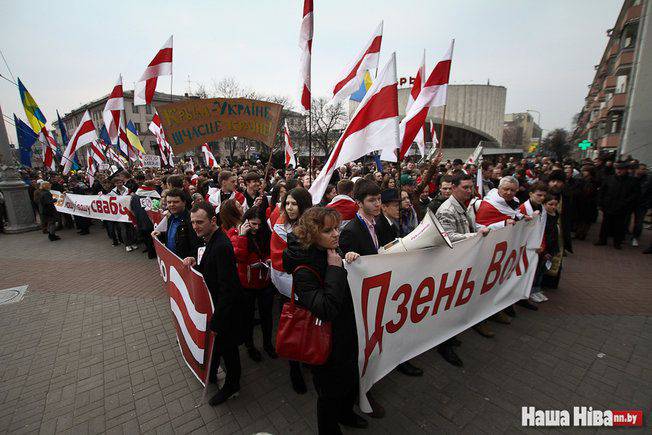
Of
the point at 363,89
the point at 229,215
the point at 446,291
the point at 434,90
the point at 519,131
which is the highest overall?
the point at 519,131

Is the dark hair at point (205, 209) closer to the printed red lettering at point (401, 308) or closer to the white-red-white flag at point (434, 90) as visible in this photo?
the printed red lettering at point (401, 308)

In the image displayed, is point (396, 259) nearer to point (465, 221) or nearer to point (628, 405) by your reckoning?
point (465, 221)

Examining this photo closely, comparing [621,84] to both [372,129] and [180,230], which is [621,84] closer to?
[372,129]

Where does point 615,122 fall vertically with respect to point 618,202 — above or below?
above

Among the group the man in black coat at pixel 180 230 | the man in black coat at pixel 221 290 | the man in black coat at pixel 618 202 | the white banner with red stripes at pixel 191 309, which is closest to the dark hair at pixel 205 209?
the man in black coat at pixel 221 290

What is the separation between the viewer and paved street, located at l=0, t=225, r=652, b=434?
2818 mm

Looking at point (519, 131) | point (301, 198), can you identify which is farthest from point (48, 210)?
point (519, 131)

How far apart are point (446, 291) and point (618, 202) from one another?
7629 millimetres

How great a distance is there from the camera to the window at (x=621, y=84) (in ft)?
83.2

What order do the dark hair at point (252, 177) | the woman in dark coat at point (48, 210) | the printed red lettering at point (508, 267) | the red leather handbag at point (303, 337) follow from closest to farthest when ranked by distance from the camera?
the red leather handbag at point (303, 337) → the printed red lettering at point (508, 267) → the dark hair at point (252, 177) → the woman in dark coat at point (48, 210)

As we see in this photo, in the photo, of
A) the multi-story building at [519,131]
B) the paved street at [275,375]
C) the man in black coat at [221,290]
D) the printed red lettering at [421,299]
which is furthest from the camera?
the multi-story building at [519,131]

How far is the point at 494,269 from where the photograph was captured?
3781mm

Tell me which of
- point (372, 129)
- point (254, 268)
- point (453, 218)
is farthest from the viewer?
point (453, 218)

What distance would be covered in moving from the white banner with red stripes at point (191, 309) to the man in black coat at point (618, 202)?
9.88 m
